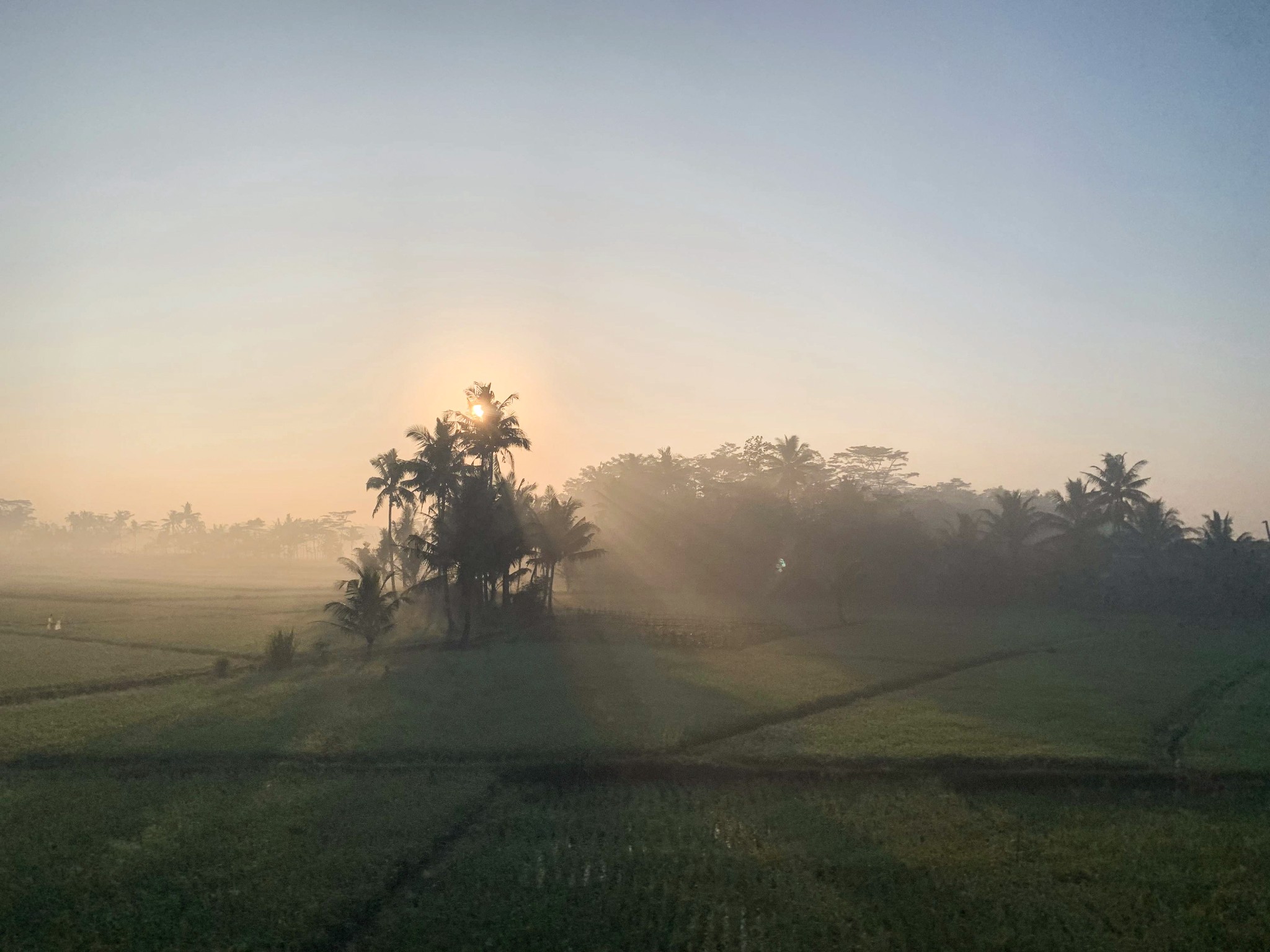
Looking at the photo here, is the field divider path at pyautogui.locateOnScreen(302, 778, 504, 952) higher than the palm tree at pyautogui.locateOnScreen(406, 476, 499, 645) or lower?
lower

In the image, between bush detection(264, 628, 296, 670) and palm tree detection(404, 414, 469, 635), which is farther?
palm tree detection(404, 414, 469, 635)

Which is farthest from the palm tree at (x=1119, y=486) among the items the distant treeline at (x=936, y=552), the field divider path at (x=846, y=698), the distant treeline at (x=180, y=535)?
the distant treeline at (x=180, y=535)

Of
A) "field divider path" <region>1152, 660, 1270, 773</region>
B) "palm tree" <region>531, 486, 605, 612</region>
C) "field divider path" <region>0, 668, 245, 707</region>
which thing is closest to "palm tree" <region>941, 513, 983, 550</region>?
"field divider path" <region>1152, 660, 1270, 773</region>

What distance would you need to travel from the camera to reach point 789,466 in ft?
244

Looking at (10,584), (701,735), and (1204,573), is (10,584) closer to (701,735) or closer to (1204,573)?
(701,735)

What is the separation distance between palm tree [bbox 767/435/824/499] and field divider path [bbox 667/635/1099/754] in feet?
128

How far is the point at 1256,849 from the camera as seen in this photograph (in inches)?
553

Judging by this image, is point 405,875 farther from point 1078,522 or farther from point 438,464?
point 1078,522

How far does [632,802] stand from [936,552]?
4663 centimetres

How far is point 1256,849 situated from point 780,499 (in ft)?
162

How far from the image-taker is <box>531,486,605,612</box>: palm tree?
46188mm

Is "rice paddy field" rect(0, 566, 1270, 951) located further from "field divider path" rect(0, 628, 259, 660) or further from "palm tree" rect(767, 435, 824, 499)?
"palm tree" rect(767, 435, 824, 499)

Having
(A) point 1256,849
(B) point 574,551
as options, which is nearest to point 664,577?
(B) point 574,551

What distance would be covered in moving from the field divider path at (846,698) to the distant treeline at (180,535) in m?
155
